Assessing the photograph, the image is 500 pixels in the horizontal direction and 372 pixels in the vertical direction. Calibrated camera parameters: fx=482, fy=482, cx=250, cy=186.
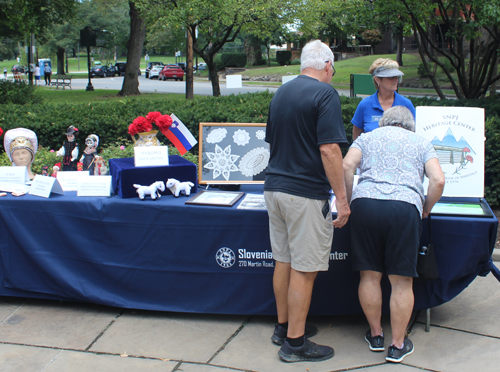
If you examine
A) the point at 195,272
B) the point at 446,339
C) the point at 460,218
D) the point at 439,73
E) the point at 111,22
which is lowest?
the point at 446,339

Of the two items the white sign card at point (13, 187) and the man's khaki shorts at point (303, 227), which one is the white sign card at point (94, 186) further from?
the man's khaki shorts at point (303, 227)

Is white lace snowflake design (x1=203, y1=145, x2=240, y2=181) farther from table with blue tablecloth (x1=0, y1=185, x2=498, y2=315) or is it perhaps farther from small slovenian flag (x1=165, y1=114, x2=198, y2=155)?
table with blue tablecloth (x1=0, y1=185, x2=498, y2=315)

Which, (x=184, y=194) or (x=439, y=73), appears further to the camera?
(x=439, y=73)

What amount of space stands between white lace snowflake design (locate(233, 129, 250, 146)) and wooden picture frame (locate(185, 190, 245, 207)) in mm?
481

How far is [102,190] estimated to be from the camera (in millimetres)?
3711

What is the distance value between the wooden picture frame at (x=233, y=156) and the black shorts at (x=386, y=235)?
1.23m

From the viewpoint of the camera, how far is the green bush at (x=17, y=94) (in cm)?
1220

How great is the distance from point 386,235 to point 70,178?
251 centimetres

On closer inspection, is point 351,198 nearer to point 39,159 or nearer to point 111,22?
point 39,159

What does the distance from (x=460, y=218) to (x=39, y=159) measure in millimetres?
4307

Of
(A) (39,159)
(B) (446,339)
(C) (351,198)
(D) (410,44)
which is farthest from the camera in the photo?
(D) (410,44)

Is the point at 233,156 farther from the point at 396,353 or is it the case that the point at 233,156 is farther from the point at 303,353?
the point at 396,353

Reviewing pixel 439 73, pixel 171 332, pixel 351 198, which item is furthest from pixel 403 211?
pixel 439 73

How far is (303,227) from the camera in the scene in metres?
2.95
